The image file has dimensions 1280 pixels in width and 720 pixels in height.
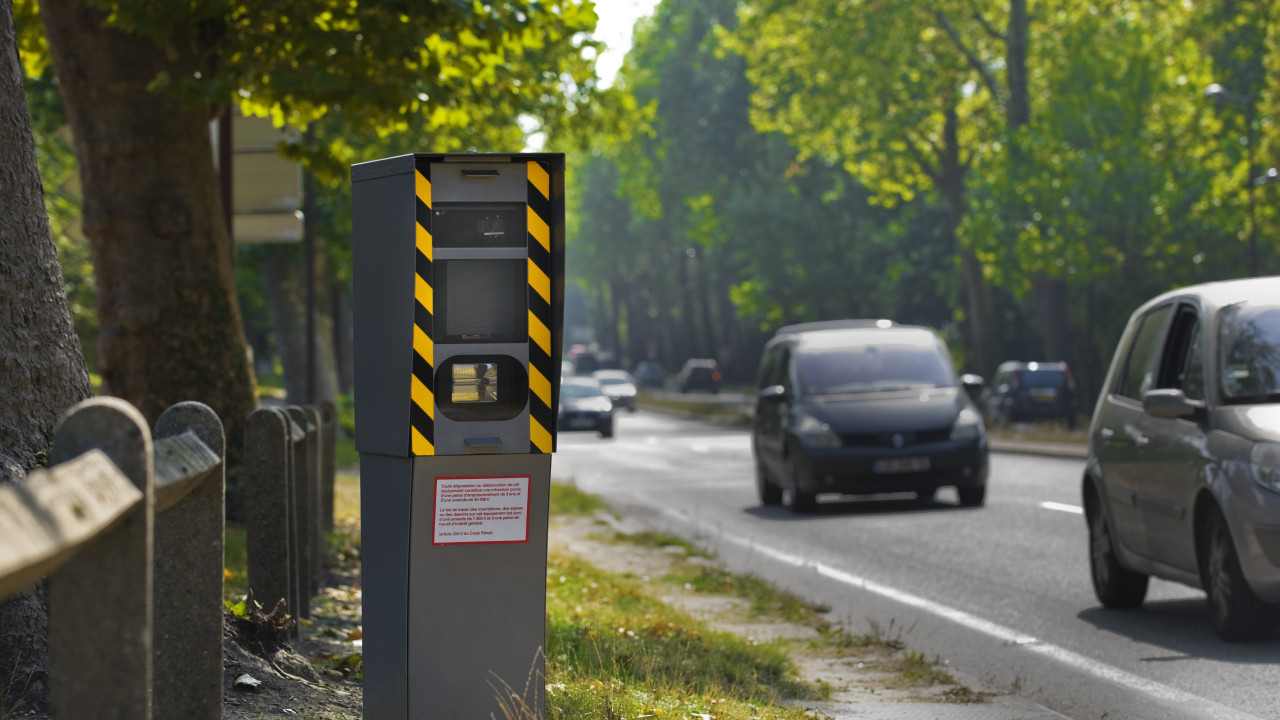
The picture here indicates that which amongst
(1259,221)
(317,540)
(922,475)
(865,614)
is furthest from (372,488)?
(1259,221)

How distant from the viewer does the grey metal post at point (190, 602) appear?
3752 mm

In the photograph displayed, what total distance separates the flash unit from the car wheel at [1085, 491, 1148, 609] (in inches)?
217

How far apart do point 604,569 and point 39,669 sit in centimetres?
729

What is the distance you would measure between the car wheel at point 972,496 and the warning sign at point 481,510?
12.1 meters

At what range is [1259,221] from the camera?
35.2 meters

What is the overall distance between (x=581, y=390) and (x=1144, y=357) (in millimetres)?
32110

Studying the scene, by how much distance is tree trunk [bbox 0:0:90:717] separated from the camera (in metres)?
5.05

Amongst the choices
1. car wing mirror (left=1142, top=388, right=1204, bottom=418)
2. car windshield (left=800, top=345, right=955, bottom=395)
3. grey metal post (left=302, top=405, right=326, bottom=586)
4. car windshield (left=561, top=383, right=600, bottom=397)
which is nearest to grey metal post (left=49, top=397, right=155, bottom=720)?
grey metal post (left=302, top=405, right=326, bottom=586)

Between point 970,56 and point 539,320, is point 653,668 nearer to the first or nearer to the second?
point 539,320

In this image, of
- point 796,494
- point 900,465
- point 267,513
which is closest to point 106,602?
point 267,513

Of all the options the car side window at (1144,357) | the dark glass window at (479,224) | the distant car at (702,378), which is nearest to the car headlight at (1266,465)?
the car side window at (1144,357)

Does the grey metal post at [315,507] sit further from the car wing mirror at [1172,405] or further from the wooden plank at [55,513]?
→ the wooden plank at [55,513]

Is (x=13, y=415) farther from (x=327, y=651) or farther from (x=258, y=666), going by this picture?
(x=327, y=651)

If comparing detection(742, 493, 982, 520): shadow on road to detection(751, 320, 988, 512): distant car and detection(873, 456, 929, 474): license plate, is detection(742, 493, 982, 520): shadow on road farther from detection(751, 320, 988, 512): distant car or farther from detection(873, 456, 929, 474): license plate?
detection(873, 456, 929, 474): license plate
